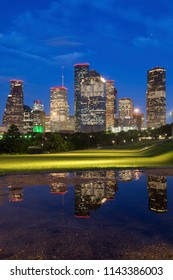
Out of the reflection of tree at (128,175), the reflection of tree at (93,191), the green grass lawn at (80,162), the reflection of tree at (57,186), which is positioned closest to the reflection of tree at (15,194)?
the reflection of tree at (57,186)

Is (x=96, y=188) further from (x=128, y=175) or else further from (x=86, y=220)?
(x=86, y=220)

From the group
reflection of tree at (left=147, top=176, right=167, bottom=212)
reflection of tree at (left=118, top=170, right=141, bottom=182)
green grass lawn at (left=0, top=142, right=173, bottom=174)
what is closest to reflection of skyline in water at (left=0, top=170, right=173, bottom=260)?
reflection of tree at (left=147, top=176, right=167, bottom=212)

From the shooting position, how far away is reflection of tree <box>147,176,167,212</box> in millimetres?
13117

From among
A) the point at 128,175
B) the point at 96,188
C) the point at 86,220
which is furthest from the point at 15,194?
the point at 128,175

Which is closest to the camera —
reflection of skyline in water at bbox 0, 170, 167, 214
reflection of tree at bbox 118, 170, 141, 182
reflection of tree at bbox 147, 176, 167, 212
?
reflection of tree at bbox 147, 176, 167, 212

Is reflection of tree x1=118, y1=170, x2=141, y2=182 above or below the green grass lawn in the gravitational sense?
below

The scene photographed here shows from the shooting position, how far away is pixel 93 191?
16.7 metres

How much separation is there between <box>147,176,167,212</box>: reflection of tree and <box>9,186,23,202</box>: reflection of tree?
5695 mm

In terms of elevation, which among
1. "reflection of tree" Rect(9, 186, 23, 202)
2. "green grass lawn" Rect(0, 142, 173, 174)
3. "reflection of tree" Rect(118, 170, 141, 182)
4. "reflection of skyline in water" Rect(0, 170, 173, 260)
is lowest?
"reflection of skyline in water" Rect(0, 170, 173, 260)

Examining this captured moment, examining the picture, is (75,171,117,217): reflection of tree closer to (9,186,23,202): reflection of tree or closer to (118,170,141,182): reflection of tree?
(118,170,141,182): reflection of tree

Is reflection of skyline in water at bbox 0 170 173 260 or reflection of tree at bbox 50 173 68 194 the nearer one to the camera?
reflection of skyline in water at bbox 0 170 173 260

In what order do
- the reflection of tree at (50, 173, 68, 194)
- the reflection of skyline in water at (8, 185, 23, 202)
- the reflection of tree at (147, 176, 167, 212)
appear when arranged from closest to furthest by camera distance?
1. the reflection of tree at (147, 176, 167, 212)
2. the reflection of skyline in water at (8, 185, 23, 202)
3. the reflection of tree at (50, 173, 68, 194)
